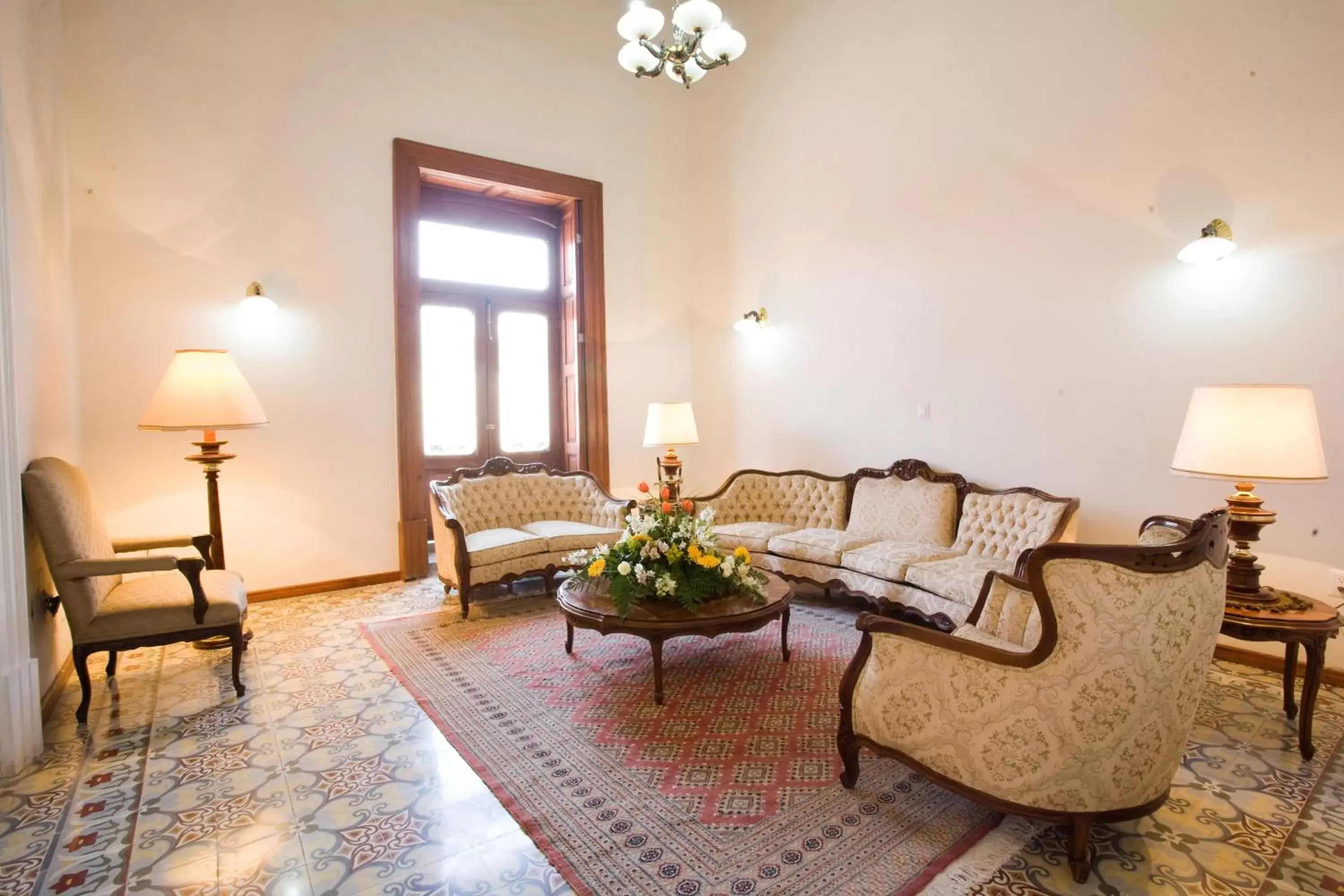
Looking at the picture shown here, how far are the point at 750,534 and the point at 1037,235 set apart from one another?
9.20 feet

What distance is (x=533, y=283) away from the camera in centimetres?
677

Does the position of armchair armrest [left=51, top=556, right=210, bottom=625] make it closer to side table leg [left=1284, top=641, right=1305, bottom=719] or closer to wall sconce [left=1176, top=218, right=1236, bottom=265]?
side table leg [left=1284, top=641, right=1305, bottom=719]

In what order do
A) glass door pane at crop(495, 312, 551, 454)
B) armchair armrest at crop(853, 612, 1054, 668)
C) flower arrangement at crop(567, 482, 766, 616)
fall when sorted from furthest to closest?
glass door pane at crop(495, 312, 551, 454)
flower arrangement at crop(567, 482, 766, 616)
armchair armrest at crop(853, 612, 1054, 668)

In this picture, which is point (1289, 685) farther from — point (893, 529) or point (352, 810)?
point (352, 810)

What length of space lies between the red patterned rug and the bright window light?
362 centimetres

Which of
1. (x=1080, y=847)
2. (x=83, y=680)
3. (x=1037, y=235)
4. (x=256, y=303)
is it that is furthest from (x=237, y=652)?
(x=1037, y=235)

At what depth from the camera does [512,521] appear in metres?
5.39

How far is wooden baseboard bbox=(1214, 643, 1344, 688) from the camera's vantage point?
10.7 ft

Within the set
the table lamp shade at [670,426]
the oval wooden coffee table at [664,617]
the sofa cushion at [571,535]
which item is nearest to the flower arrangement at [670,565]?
the oval wooden coffee table at [664,617]

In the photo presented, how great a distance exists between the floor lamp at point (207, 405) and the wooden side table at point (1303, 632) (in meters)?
4.78

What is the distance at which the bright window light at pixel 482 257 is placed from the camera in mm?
6168

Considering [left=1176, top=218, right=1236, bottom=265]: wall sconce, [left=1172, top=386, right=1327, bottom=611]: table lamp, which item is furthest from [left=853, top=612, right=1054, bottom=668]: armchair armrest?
[left=1176, top=218, right=1236, bottom=265]: wall sconce

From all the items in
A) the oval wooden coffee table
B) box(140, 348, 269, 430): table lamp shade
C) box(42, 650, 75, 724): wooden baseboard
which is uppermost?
box(140, 348, 269, 430): table lamp shade

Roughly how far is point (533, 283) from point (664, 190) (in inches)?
66.9
